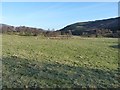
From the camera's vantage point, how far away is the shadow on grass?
10.9m

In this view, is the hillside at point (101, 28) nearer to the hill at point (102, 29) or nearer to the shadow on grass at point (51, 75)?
the hill at point (102, 29)

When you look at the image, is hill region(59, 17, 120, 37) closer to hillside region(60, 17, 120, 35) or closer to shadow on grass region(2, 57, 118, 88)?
hillside region(60, 17, 120, 35)

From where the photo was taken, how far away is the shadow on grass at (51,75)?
10.9m

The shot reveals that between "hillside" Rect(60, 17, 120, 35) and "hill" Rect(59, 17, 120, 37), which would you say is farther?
"hillside" Rect(60, 17, 120, 35)

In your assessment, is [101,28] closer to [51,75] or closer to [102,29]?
[102,29]

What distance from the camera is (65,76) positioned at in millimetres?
12141

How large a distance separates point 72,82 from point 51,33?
4282cm

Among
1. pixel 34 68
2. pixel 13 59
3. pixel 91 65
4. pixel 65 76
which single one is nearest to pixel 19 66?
pixel 34 68

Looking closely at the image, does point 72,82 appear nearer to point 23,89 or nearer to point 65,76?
point 65,76

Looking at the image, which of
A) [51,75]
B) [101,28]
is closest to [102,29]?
[101,28]

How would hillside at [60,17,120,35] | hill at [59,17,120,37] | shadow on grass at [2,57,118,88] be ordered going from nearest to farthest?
shadow on grass at [2,57,118,88]
hill at [59,17,120,37]
hillside at [60,17,120,35]

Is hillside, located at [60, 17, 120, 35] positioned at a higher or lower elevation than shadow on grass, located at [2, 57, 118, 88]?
higher

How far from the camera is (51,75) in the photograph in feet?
40.0

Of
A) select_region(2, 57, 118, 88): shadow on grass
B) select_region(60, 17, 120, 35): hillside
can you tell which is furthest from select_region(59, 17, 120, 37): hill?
select_region(2, 57, 118, 88): shadow on grass
